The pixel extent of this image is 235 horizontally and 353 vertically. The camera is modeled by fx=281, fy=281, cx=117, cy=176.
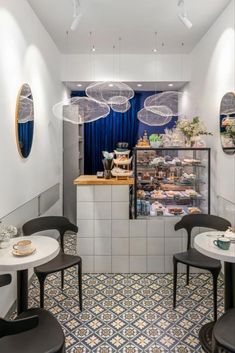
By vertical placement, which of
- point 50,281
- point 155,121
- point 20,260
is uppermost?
point 155,121

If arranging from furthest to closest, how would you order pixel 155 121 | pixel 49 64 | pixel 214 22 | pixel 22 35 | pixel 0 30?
pixel 155 121
pixel 49 64
pixel 214 22
pixel 22 35
pixel 0 30

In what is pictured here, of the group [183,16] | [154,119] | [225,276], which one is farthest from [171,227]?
[183,16]

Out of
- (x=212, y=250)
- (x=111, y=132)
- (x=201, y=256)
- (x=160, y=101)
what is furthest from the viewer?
(x=111, y=132)

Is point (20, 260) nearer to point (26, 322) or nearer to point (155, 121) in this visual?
point (26, 322)

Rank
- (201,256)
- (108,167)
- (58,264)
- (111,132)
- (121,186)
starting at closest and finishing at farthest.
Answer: (58,264)
(201,256)
(121,186)
(108,167)
(111,132)

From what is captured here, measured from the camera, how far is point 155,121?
16.5ft

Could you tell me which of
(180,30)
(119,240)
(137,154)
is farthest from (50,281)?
(180,30)

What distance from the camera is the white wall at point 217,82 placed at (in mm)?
3273

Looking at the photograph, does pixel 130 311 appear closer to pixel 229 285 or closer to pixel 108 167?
pixel 229 285

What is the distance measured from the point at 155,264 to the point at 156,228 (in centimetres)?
48

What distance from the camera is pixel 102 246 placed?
3.69 m

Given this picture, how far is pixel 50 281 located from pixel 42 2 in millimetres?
3316

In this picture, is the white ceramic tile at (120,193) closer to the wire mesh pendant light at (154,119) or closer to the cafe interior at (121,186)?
the cafe interior at (121,186)

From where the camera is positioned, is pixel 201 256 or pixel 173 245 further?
pixel 173 245
